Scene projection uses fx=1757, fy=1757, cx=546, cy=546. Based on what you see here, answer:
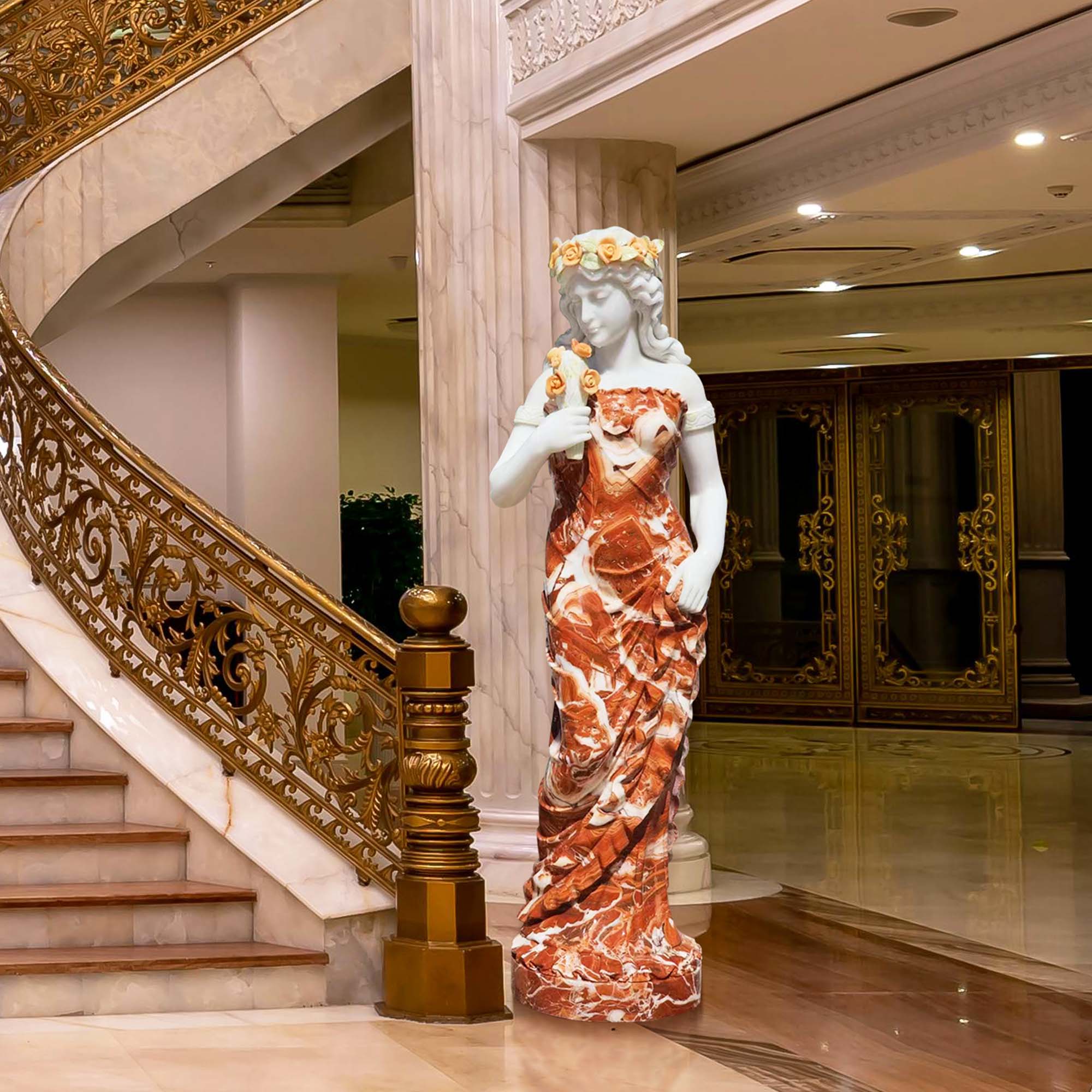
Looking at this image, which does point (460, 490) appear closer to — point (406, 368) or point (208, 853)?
point (208, 853)

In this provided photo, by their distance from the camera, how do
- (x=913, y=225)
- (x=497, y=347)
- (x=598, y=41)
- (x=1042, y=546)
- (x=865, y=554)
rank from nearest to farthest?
(x=598, y=41)
(x=497, y=347)
(x=913, y=225)
(x=865, y=554)
(x=1042, y=546)

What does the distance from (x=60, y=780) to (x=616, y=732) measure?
1.76m

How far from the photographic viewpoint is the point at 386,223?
366 inches

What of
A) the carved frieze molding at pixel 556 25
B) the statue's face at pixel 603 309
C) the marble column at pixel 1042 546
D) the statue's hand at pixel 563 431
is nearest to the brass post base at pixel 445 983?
the statue's hand at pixel 563 431

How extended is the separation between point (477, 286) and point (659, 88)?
3.99 ft

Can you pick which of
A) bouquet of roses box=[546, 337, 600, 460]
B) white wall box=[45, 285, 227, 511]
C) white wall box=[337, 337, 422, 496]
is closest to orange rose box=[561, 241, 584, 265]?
bouquet of roses box=[546, 337, 600, 460]

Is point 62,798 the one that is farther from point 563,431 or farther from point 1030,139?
point 1030,139

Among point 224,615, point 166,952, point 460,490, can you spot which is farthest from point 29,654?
point 460,490

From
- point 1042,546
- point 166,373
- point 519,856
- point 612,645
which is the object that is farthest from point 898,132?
point 1042,546

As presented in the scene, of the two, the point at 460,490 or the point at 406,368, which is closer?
the point at 460,490

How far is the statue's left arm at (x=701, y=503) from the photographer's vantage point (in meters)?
4.73

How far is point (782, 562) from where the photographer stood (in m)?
14.2

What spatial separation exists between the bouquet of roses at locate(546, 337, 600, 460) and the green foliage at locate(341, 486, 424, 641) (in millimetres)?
7683

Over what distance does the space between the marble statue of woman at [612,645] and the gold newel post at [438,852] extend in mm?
184
